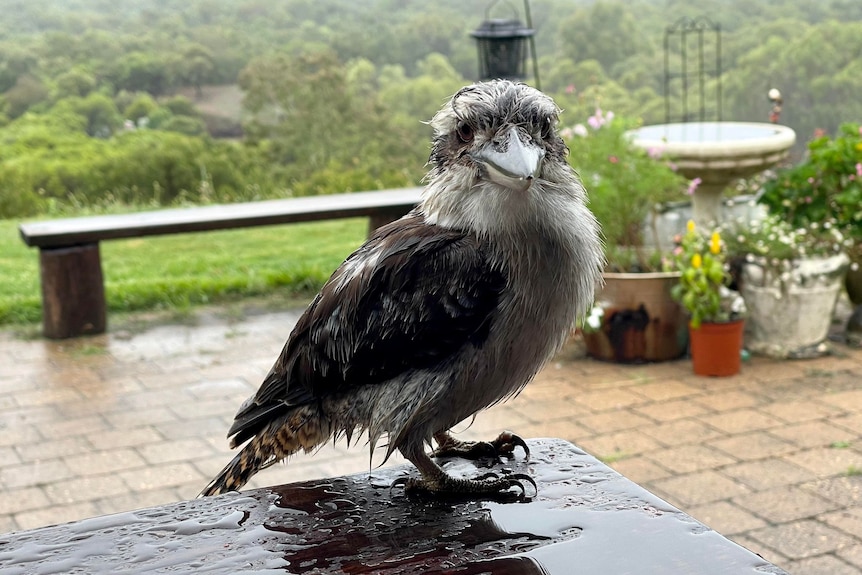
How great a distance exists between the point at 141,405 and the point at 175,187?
711 cm

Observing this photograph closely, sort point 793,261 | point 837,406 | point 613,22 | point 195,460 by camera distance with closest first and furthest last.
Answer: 1. point 195,460
2. point 837,406
3. point 793,261
4. point 613,22

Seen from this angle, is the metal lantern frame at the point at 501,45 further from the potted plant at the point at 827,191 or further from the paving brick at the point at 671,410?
the paving brick at the point at 671,410

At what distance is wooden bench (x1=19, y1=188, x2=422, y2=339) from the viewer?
7.61 metres

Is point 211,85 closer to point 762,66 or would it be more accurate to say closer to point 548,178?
point 762,66

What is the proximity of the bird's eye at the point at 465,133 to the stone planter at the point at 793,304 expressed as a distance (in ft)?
16.7

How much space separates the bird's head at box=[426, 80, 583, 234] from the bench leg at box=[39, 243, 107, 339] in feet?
19.8

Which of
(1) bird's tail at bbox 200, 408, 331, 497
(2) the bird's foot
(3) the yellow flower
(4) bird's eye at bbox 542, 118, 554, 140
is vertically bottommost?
(3) the yellow flower

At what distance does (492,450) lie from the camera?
2.61 metres

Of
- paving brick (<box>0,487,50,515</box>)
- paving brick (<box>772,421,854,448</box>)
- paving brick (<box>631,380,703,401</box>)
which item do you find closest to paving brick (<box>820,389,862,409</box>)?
paving brick (<box>772,421,854,448</box>)

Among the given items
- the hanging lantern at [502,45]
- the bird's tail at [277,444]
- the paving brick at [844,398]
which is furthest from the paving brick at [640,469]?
the hanging lantern at [502,45]

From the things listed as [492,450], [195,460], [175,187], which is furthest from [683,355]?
[175,187]

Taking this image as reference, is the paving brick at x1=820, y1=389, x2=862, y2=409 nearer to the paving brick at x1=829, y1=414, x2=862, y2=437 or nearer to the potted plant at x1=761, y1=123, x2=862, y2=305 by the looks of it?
the paving brick at x1=829, y1=414, x2=862, y2=437

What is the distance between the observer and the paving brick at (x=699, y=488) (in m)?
4.84

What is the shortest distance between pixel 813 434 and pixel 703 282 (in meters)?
1.23
